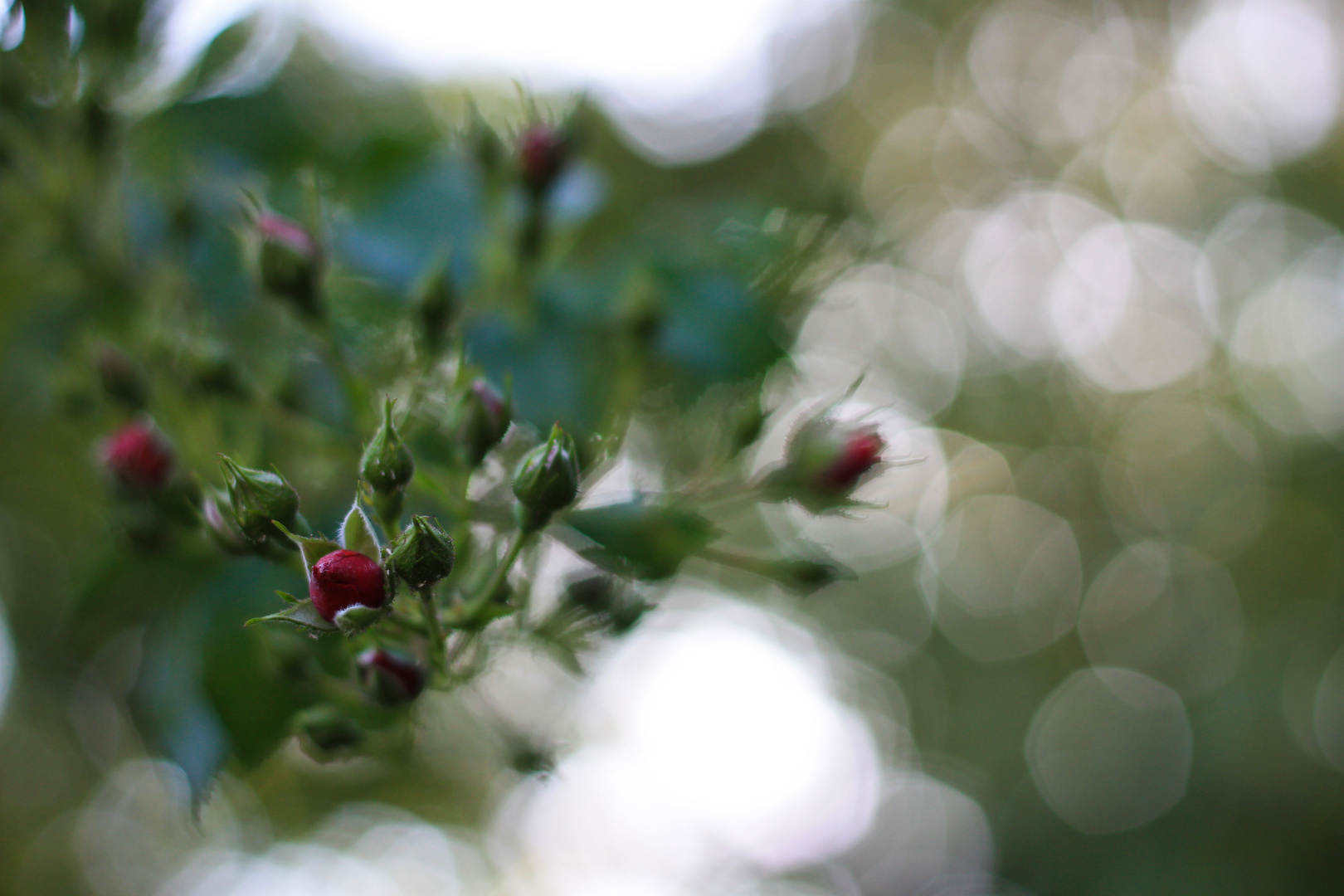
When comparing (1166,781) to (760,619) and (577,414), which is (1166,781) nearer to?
(760,619)

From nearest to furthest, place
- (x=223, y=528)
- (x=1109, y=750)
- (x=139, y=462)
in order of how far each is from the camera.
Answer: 1. (x=223, y=528)
2. (x=139, y=462)
3. (x=1109, y=750)

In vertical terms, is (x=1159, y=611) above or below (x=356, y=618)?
below

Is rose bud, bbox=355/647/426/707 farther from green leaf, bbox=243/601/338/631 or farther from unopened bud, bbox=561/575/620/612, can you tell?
unopened bud, bbox=561/575/620/612

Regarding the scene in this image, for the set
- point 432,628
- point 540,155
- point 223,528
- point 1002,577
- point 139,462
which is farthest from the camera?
point 1002,577

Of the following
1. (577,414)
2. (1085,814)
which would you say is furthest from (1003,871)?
(577,414)

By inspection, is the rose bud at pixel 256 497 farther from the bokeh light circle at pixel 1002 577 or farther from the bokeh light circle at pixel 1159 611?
the bokeh light circle at pixel 1002 577

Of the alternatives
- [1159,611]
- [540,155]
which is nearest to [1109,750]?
[1159,611]

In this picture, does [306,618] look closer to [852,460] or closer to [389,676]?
[389,676]
